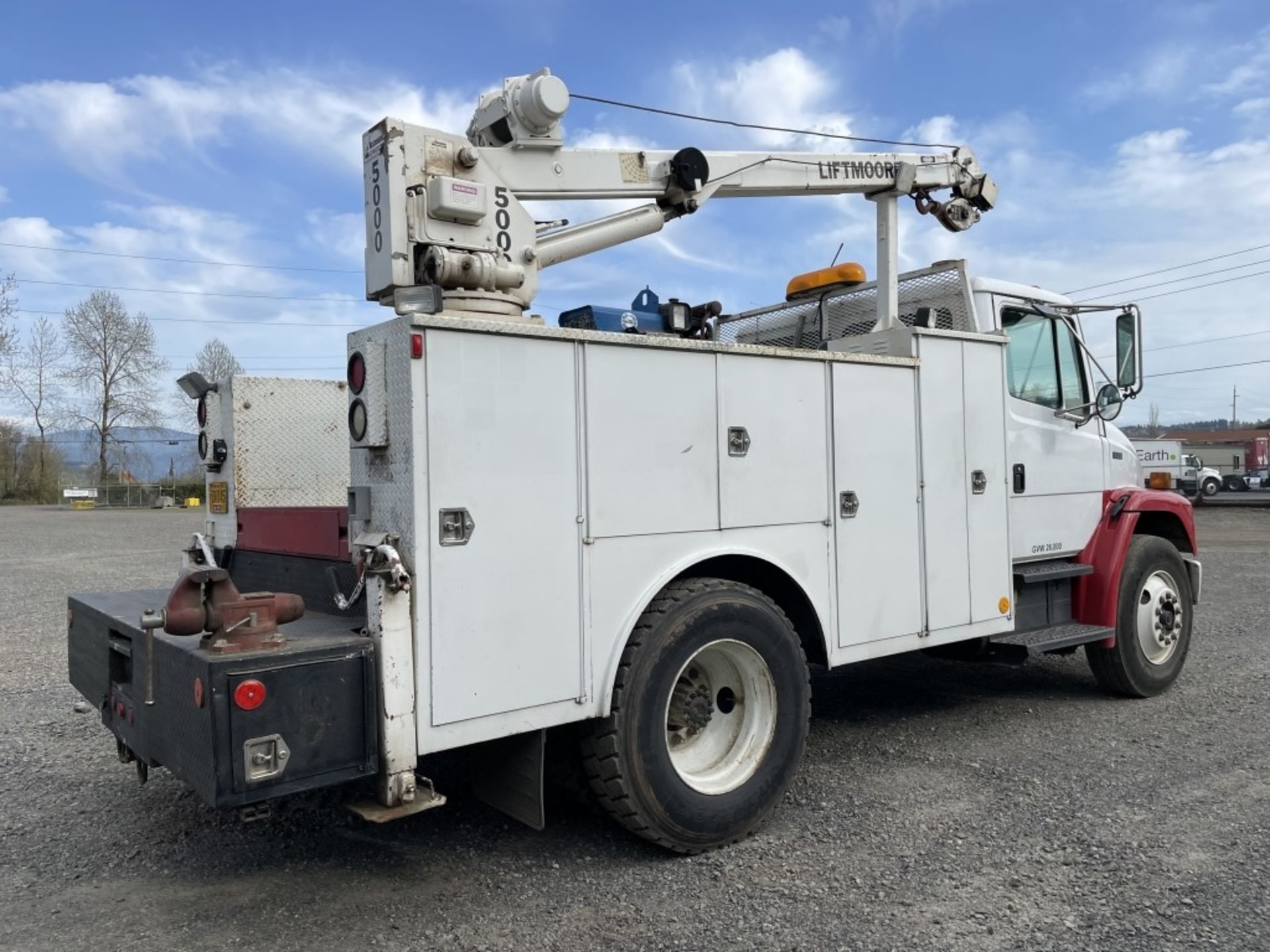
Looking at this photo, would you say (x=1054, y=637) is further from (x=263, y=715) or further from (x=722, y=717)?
(x=263, y=715)

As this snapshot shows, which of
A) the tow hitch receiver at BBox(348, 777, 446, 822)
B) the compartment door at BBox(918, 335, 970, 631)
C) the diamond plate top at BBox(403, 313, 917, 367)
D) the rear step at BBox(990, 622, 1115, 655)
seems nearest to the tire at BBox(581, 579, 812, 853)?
the tow hitch receiver at BBox(348, 777, 446, 822)

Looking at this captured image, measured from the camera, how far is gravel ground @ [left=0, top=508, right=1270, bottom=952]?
3307 millimetres

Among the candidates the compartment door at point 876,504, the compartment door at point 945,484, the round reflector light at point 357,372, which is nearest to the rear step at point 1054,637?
the compartment door at point 945,484

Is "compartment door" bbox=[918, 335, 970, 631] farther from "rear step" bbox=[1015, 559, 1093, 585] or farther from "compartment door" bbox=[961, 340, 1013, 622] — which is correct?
Answer: "rear step" bbox=[1015, 559, 1093, 585]

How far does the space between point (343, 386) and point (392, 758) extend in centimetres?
239

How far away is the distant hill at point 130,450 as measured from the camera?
61125 mm

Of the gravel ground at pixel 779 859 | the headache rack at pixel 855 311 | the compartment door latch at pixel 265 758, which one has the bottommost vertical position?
the gravel ground at pixel 779 859

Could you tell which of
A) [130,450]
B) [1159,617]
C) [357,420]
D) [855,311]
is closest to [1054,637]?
[1159,617]

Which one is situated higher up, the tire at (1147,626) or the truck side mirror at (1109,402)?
the truck side mirror at (1109,402)

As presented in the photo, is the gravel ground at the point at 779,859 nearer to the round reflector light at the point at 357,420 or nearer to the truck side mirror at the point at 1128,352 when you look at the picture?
the round reflector light at the point at 357,420

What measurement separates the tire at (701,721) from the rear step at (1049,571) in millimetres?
2060

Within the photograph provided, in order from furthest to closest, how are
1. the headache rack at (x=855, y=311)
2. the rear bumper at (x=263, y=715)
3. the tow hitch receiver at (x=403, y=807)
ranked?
the headache rack at (x=855, y=311), the tow hitch receiver at (x=403, y=807), the rear bumper at (x=263, y=715)

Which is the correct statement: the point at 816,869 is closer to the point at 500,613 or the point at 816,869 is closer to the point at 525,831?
the point at 525,831

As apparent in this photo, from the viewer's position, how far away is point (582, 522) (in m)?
3.64
